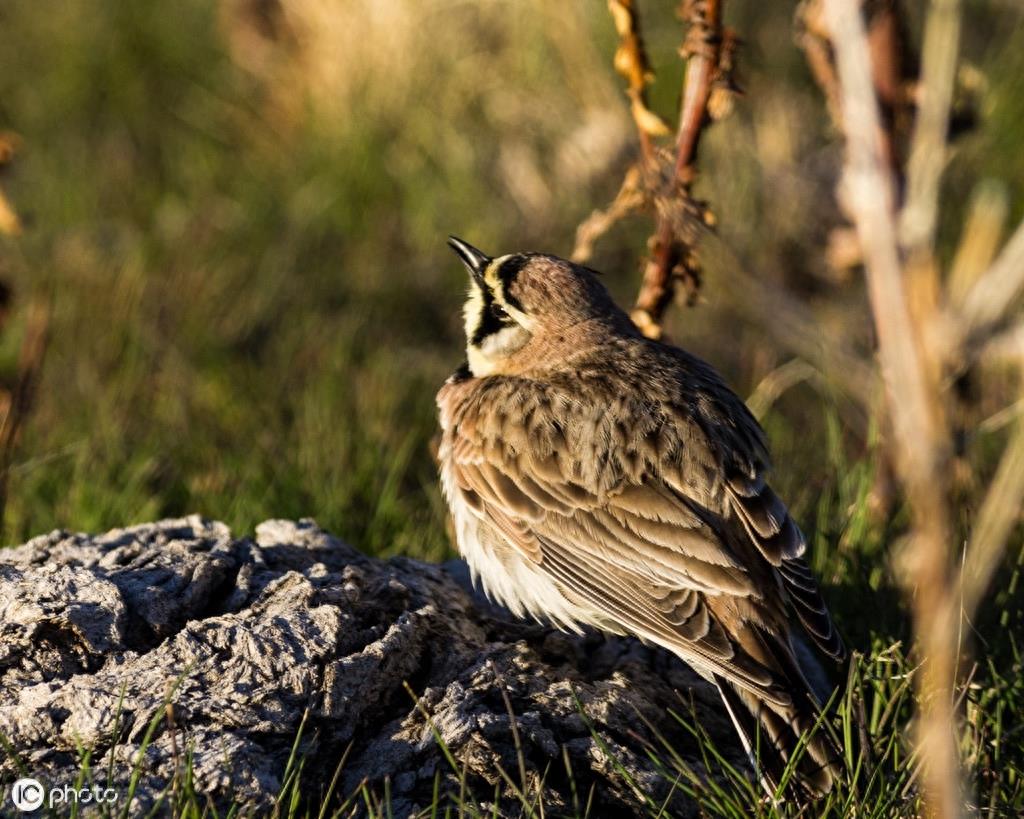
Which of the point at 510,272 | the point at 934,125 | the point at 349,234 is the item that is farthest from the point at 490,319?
the point at 349,234

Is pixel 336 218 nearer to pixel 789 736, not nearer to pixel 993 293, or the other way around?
pixel 789 736

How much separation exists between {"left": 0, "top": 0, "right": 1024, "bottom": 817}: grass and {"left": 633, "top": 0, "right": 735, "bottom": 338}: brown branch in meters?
0.69

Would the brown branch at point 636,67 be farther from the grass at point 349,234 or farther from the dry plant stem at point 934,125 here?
the dry plant stem at point 934,125

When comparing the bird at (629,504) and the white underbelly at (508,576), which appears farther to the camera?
the white underbelly at (508,576)

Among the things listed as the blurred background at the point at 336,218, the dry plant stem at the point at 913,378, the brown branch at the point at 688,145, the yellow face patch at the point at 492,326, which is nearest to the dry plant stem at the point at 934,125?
the dry plant stem at the point at 913,378

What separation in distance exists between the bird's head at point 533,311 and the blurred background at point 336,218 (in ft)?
2.88

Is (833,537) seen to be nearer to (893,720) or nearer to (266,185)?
(893,720)

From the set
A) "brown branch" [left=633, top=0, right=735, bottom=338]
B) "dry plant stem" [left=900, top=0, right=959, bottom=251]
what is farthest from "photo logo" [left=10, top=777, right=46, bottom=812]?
"brown branch" [left=633, top=0, right=735, bottom=338]

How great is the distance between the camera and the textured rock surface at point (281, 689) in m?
3.84

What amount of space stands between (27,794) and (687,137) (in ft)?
11.1

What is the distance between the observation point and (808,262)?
30.6 ft

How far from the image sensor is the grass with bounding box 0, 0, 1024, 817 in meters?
6.01

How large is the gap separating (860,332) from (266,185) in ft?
13.6

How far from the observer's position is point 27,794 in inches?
144
